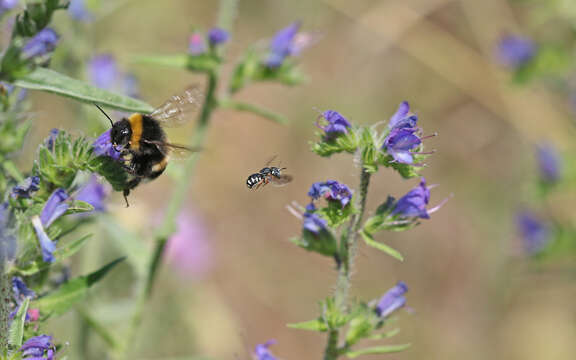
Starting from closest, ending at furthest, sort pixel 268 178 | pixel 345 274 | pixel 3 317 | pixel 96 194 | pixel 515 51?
pixel 3 317
pixel 345 274
pixel 268 178
pixel 96 194
pixel 515 51

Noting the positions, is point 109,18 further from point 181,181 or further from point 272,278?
point 181,181

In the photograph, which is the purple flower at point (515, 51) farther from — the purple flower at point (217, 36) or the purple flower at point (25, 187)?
the purple flower at point (25, 187)

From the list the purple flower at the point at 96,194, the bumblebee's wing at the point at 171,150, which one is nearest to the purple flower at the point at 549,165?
the bumblebee's wing at the point at 171,150

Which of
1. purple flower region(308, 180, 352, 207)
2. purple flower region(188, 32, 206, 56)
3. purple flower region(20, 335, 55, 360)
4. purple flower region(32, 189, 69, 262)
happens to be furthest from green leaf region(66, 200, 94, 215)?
purple flower region(188, 32, 206, 56)

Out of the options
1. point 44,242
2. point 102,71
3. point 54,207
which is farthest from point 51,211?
point 102,71

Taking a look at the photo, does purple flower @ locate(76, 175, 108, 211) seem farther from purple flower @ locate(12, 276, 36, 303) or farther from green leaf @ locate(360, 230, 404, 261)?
green leaf @ locate(360, 230, 404, 261)

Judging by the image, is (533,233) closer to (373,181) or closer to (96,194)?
(373,181)
